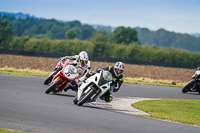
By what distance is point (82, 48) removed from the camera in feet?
288

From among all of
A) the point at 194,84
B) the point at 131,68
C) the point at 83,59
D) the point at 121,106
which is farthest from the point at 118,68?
the point at 131,68

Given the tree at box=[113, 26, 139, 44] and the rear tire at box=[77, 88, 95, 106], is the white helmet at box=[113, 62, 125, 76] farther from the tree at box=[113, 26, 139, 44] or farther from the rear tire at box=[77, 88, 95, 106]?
the tree at box=[113, 26, 139, 44]

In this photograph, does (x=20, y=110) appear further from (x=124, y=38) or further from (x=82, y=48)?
(x=124, y=38)

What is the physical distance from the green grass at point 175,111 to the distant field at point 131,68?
18.3 m

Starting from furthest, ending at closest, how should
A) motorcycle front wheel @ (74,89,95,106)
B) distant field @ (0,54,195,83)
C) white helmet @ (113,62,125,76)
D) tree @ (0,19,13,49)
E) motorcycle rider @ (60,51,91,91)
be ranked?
tree @ (0,19,13,49)
distant field @ (0,54,195,83)
motorcycle rider @ (60,51,91,91)
white helmet @ (113,62,125,76)
motorcycle front wheel @ (74,89,95,106)

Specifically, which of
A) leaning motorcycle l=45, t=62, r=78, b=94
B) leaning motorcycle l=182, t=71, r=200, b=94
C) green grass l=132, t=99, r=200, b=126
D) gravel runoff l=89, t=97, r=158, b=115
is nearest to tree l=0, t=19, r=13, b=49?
leaning motorcycle l=182, t=71, r=200, b=94

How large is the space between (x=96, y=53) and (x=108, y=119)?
81154 millimetres

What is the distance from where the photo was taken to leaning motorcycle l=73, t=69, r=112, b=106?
12016 millimetres

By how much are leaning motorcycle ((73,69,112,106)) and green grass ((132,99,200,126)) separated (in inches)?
64.6

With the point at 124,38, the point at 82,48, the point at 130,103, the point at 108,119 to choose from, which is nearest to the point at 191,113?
the point at 130,103

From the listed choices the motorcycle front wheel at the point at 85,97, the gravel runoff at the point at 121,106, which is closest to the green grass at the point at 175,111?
the gravel runoff at the point at 121,106

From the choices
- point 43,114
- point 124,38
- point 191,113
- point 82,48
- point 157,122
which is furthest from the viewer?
point 124,38

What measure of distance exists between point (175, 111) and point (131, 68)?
26553mm

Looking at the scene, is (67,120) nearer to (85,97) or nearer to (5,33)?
(85,97)
